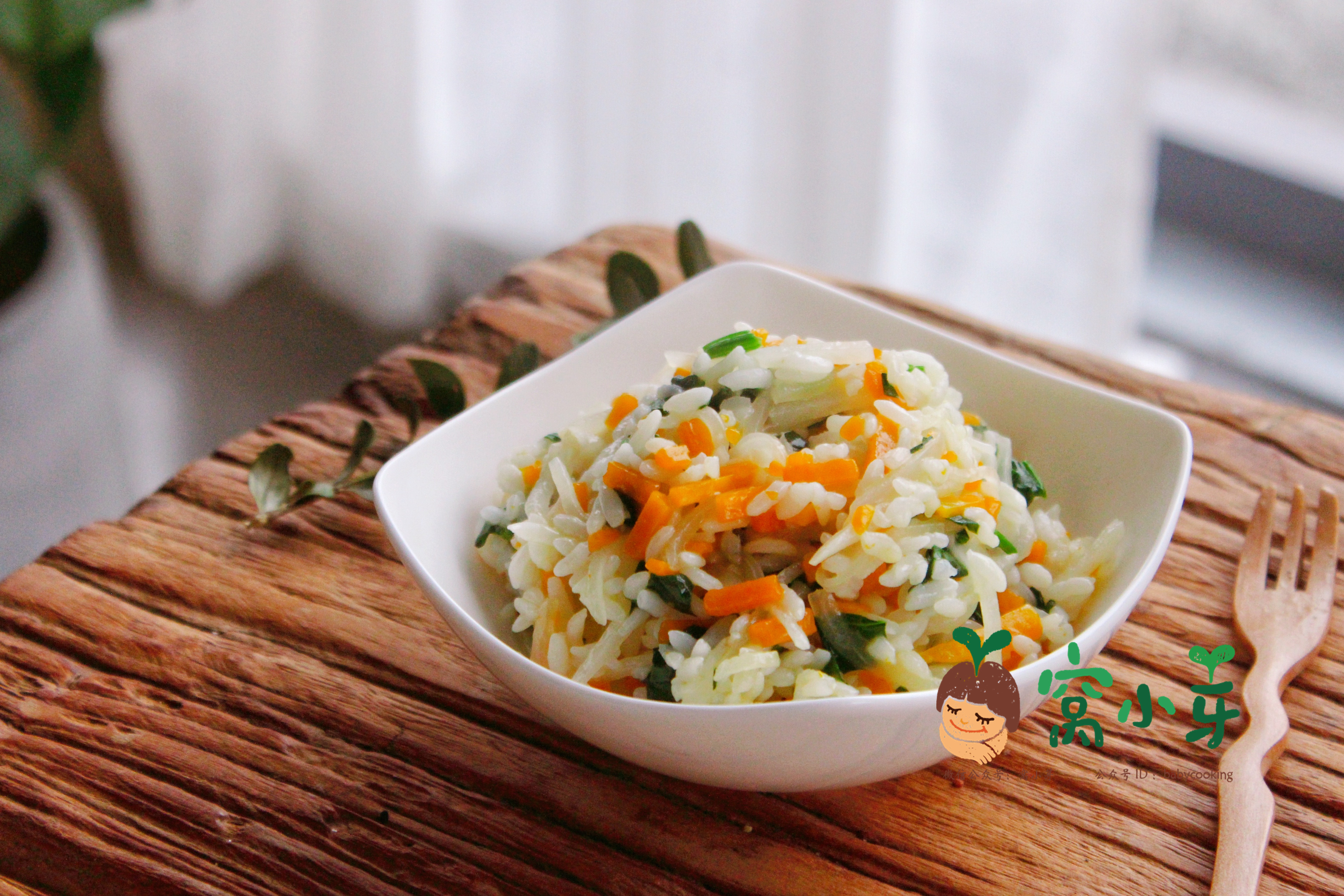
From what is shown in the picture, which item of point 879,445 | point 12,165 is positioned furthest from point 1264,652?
point 12,165

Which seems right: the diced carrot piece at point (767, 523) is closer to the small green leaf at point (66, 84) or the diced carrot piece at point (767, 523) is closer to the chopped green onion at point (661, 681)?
the chopped green onion at point (661, 681)

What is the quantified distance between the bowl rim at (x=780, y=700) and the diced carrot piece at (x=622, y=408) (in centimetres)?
22

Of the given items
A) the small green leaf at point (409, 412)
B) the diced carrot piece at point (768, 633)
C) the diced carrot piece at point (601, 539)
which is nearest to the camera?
the diced carrot piece at point (768, 633)

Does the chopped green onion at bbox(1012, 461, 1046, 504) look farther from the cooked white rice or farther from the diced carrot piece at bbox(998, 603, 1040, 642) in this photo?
the diced carrot piece at bbox(998, 603, 1040, 642)

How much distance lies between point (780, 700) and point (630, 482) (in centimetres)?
28

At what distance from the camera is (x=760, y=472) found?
4.10 ft

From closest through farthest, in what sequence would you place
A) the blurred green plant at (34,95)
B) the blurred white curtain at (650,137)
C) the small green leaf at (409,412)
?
the small green leaf at (409,412) < the blurred green plant at (34,95) < the blurred white curtain at (650,137)

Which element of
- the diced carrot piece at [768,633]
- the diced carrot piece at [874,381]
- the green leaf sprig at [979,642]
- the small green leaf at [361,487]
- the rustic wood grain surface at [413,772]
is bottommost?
the rustic wood grain surface at [413,772]

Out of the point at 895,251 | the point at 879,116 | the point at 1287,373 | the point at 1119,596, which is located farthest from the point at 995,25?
the point at 1119,596

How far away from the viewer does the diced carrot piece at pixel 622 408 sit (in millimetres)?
1407

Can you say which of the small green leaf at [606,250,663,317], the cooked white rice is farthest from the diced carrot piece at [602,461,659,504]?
the small green leaf at [606,250,663,317]

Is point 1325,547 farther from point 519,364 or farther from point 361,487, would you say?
point 361,487

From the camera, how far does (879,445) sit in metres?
1.29

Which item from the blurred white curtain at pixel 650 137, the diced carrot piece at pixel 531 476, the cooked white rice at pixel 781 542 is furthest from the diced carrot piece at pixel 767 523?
the blurred white curtain at pixel 650 137
